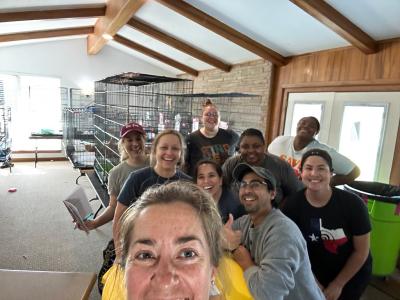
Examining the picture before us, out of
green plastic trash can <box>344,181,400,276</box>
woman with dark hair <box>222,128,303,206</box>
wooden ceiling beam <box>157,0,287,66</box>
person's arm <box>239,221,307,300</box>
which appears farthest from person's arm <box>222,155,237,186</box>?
wooden ceiling beam <box>157,0,287,66</box>

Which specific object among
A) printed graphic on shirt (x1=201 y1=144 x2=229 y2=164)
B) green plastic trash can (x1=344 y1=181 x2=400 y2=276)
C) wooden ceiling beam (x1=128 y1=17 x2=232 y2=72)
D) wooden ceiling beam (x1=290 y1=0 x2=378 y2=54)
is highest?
wooden ceiling beam (x1=128 y1=17 x2=232 y2=72)

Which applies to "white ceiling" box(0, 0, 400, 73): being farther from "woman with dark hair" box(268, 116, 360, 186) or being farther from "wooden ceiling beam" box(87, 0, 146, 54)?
"woman with dark hair" box(268, 116, 360, 186)

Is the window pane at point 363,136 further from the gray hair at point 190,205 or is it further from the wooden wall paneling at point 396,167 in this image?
the gray hair at point 190,205

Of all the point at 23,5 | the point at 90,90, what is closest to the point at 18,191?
the point at 23,5

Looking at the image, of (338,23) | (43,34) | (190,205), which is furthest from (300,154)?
(43,34)

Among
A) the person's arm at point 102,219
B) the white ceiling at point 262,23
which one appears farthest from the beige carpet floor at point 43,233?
the white ceiling at point 262,23

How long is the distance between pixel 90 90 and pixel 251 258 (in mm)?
7051

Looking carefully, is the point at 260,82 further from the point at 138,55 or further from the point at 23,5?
the point at 138,55

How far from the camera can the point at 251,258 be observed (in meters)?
1.14

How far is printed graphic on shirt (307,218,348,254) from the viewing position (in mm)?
1467

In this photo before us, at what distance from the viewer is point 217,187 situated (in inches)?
64.5

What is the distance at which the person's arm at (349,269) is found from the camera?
147 centimetres

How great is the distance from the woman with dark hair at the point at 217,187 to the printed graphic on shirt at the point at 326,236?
1.25ft

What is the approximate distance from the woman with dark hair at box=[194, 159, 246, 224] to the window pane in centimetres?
207
